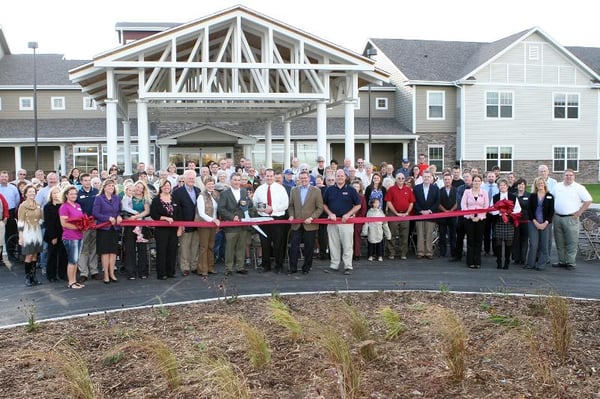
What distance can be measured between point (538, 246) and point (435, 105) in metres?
24.2

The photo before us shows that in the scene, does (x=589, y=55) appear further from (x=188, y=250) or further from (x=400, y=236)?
(x=188, y=250)

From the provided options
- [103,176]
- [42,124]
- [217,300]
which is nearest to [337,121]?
[42,124]

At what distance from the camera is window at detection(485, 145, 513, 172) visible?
113ft

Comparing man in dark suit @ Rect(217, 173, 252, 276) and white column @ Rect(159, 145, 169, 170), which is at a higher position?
white column @ Rect(159, 145, 169, 170)

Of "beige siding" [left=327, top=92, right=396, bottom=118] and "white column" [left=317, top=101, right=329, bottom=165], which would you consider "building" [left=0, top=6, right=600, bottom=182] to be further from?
"white column" [left=317, top=101, right=329, bottom=165]

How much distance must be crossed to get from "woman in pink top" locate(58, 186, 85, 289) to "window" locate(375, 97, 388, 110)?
2827 centimetres

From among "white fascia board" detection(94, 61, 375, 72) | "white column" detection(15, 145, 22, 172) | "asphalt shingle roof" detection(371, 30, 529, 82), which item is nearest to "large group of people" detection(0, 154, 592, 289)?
"white fascia board" detection(94, 61, 375, 72)

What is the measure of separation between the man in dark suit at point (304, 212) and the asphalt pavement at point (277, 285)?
445mm

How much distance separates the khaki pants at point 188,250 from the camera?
10.7m

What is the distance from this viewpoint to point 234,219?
10727mm

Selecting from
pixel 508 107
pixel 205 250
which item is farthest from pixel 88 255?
pixel 508 107

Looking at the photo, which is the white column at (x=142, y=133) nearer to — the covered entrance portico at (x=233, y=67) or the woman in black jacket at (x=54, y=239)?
the covered entrance portico at (x=233, y=67)

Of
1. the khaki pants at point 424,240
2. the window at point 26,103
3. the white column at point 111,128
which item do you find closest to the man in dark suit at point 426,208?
the khaki pants at point 424,240

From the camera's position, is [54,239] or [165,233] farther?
[165,233]
